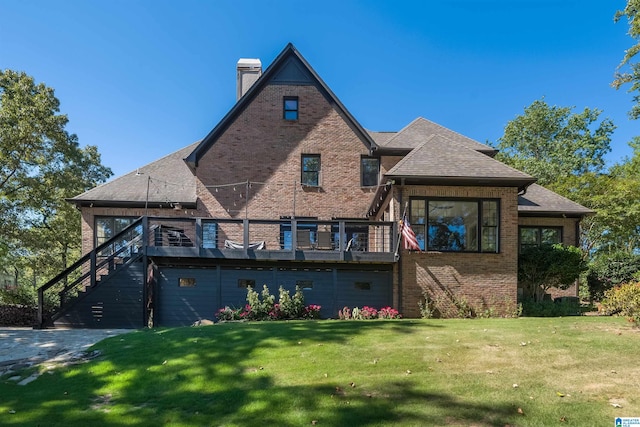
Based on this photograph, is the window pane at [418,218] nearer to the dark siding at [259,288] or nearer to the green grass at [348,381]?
the dark siding at [259,288]

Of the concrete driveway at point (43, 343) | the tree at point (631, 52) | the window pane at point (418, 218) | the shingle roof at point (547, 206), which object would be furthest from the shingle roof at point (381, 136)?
the concrete driveway at point (43, 343)

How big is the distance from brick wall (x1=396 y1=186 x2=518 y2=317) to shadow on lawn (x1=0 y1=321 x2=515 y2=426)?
18.9 ft

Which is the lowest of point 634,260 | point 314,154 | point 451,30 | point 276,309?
point 276,309

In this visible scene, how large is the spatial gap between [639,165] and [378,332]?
92.6 feet

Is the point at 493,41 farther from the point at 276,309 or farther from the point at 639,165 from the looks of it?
the point at 276,309

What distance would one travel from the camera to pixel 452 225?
503 inches

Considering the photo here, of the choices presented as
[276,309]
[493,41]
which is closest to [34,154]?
[276,309]

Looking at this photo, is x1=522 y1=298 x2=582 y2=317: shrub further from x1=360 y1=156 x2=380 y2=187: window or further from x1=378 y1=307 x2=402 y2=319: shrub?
x1=360 y1=156 x2=380 y2=187: window

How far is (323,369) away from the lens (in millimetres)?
5828

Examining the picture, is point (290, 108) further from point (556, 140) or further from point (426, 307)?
point (556, 140)

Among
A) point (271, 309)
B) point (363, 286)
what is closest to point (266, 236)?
point (271, 309)

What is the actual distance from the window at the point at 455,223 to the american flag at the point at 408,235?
2.38 feet

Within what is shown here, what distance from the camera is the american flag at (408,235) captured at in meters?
11.4

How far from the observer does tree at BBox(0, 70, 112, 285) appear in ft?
61.1
